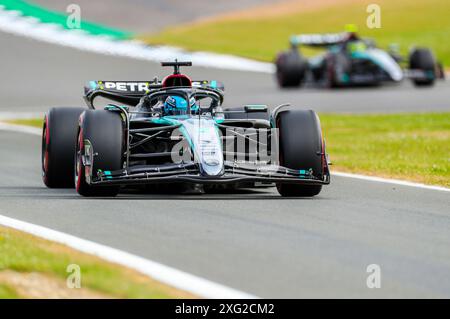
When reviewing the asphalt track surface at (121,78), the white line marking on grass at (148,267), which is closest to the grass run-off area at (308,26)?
the asphalt track surface at (121,78)

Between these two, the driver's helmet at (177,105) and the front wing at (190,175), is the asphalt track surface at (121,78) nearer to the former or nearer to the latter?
the driver's helmet at (177,105)

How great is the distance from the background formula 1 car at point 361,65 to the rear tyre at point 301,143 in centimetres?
2018

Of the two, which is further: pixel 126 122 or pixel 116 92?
pixel 116 92

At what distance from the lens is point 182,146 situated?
1161 centimetres

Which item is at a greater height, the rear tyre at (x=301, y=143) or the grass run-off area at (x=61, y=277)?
the rear tyre at (x=301, y=143)

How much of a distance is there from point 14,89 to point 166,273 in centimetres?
2741

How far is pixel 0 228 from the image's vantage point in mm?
9562

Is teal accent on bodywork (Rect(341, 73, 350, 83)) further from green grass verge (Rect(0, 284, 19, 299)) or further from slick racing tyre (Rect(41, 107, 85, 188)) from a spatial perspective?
green grass verge (Rect(0, 284, 19, 299))

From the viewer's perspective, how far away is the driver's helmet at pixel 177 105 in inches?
482

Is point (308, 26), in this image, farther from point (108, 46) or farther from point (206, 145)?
point (206, 145)

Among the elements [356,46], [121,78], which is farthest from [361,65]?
[121,78]
